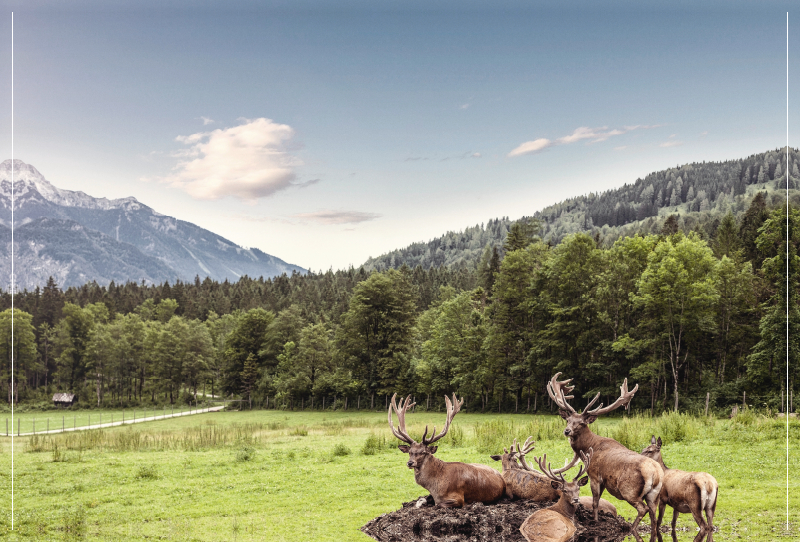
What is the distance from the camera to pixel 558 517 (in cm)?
743

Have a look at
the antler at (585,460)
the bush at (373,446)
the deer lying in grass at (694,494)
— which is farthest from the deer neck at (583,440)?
the bush at (373,446)

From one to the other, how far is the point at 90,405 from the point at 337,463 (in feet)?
243

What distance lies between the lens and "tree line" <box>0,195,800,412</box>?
37.1 meters

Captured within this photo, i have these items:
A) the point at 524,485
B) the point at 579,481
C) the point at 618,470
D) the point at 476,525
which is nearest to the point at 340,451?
the point at 524,485

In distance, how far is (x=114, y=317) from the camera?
370 feet

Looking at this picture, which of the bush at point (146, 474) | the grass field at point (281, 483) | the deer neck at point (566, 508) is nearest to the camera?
the deer neck at point (566, 508)

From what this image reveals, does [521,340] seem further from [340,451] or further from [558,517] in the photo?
[558,517]

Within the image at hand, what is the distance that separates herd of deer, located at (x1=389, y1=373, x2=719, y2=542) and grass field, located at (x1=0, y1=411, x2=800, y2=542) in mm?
1819

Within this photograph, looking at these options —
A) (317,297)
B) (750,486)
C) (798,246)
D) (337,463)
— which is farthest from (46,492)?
(317,297)

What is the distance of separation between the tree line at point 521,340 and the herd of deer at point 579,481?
15568 mm

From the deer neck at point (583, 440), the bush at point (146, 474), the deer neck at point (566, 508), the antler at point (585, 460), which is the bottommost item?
the bush at point (146, 474)

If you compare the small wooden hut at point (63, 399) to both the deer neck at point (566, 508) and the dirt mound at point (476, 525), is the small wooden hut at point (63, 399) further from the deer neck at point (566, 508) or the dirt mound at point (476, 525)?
the deer neck at point (566, 508)

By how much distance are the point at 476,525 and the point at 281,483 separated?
7955 millimetres

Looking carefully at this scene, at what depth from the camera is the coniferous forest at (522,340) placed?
37.0 m
